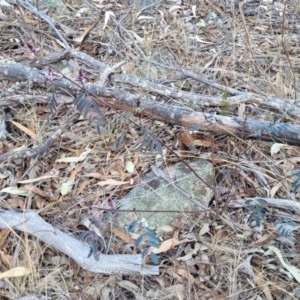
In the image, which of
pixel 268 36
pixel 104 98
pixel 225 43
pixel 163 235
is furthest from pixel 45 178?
pixel 268 36

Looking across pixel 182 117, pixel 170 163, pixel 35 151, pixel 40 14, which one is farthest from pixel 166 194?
pixel 40 14

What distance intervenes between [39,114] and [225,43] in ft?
3.53

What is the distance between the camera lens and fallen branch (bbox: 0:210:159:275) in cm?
136

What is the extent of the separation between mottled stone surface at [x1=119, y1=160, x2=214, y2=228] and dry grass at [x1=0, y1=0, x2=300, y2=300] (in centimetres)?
4

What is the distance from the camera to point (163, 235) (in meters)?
1.48

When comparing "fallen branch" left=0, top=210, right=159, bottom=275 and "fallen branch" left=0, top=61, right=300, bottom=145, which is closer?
"fallen branch" left=0, top=210, right=159, bottom=275

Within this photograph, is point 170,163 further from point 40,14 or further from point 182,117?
point 40,14

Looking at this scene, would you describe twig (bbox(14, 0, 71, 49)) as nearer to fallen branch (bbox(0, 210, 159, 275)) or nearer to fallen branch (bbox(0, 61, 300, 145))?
fallen branch (bbox(0, 61, 300, 145))

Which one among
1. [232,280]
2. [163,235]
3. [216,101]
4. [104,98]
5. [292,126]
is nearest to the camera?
[232,280]

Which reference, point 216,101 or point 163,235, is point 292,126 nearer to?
point 216,101

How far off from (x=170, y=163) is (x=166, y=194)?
152 millimetres

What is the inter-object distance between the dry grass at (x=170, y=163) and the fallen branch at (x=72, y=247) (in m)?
0.03

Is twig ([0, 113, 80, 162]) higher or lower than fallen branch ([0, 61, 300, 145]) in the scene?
lower

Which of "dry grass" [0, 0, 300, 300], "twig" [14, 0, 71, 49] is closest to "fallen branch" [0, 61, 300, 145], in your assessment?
"dry grass" [0, 0, 300, 300]
